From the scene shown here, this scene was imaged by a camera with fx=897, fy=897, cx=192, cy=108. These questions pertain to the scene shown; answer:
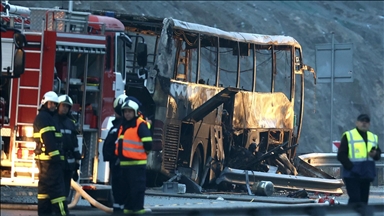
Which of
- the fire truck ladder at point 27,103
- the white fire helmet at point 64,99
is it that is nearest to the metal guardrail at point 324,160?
the fire truck ladder at point 27,103

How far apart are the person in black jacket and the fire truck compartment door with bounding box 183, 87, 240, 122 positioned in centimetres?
875

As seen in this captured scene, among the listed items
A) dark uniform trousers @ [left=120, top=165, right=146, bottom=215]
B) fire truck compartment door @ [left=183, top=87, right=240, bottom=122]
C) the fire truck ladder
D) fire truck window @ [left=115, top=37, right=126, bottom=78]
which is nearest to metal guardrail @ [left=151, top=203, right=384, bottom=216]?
dark uniform trousers @ [left=120, top=165, right=146, bottom=215]

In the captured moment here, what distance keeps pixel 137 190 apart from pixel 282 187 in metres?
10.3

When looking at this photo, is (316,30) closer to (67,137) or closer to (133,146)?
(67,137)

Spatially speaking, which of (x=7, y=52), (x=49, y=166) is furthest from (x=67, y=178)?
(x=7, y=52)

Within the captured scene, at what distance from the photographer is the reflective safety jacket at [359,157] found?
1193 cm

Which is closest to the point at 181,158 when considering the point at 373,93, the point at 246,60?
the point at 246,60

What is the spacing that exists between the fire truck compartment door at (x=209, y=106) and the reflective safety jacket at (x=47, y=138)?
30.2 feet

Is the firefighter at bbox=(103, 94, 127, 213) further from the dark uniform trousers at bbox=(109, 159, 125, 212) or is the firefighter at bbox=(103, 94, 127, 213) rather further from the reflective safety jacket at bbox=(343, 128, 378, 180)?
the reflective safety jacket at bbox=(343, 128, 378, 180)

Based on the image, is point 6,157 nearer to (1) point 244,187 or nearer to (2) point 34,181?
(2) point 34,181

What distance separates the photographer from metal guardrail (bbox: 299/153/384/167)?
2392 cm

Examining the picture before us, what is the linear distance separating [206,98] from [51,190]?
10754 mm

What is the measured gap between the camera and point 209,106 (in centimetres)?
2084

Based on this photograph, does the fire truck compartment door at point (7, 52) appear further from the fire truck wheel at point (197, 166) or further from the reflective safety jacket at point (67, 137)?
the fire truck wheel at point (197, 166)
